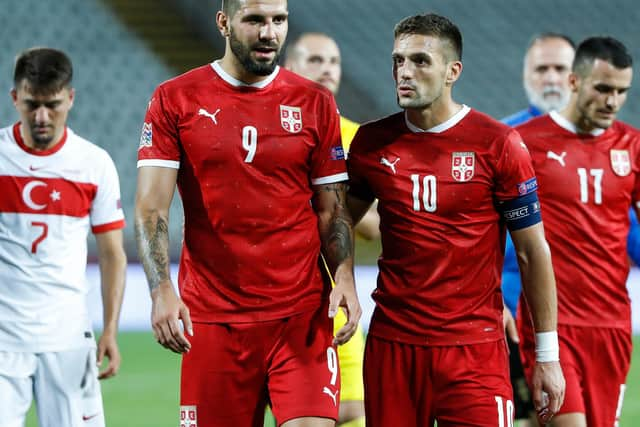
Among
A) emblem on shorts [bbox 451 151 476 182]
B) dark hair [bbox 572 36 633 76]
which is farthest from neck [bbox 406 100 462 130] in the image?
dark hair [bbox 572 36 633 76]

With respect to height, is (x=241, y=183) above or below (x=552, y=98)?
below

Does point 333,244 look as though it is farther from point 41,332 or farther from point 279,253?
point 41,332

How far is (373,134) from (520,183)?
59 cm

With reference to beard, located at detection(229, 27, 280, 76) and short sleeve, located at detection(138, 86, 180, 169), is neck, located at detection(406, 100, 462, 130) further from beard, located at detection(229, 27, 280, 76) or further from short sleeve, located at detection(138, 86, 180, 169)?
short sleeve, located at detection(138, 86, 180, 169)

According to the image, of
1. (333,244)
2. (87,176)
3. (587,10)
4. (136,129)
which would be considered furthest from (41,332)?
(587,10)

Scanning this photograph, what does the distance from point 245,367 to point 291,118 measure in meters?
0.89

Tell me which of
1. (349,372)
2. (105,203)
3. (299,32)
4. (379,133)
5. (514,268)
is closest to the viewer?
(379,133)

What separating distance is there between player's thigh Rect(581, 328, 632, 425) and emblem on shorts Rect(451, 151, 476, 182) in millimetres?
1365

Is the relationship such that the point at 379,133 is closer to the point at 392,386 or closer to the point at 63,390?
the point at 392,386

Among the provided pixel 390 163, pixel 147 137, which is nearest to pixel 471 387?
pixel 390 163

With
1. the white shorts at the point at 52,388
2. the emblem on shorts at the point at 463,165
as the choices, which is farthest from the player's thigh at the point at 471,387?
the white shorts at the point at 52,388

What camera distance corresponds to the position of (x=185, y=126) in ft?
13.5

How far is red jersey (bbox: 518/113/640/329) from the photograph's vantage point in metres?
5.24

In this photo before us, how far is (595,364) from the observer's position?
5.29 meters
